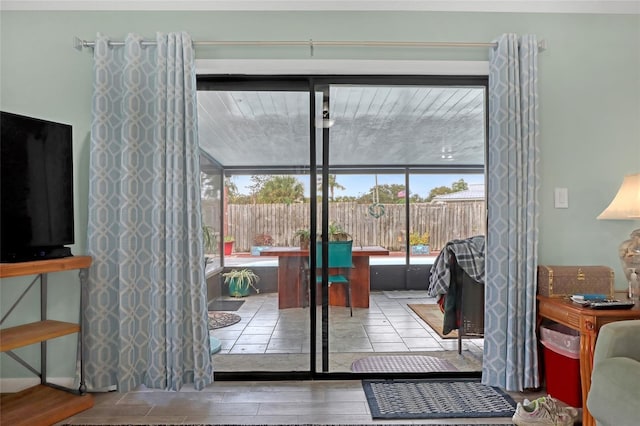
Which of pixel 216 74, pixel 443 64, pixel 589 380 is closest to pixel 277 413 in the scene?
pixel 589 380

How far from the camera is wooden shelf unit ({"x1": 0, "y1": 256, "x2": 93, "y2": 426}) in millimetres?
2160

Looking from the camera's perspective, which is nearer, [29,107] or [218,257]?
[29,107]

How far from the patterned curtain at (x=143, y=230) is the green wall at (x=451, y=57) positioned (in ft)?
0.70

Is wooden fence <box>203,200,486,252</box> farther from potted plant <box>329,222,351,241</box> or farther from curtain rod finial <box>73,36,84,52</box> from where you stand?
curtain rod finial <box>73,36,84,52</box>

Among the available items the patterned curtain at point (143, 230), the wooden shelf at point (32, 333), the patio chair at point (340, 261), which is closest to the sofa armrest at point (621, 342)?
the patio chair at point (340, 261)

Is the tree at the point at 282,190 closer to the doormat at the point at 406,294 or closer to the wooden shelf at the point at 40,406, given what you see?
the doormat at the point at 406,294

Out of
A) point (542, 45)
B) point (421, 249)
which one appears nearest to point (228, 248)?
point (421, 249)

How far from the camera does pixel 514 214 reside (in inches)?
102

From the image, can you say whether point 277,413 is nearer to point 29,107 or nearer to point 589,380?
point 589,380

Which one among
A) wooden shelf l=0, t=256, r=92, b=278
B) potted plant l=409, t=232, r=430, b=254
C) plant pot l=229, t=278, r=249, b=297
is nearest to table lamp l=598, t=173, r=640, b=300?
potted plant l=409, t=232, r=430, b=254

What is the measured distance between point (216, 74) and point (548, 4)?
2.24 meters

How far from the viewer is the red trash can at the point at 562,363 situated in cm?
233

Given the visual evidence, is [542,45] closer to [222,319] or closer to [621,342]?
[621,342]

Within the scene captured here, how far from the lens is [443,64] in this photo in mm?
2750
